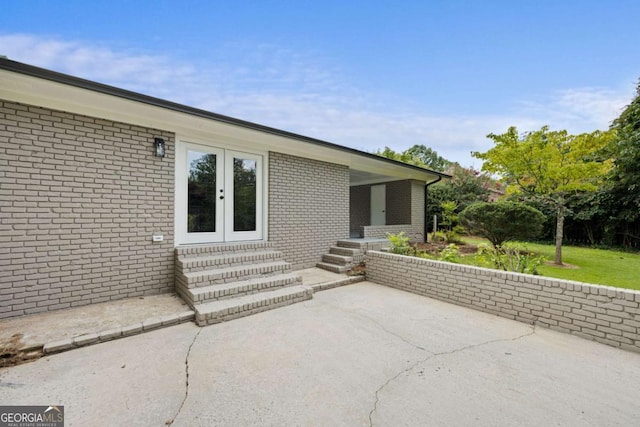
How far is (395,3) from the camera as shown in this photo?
7340 millimetres

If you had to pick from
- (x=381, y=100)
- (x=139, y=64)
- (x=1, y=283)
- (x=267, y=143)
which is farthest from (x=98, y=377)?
(x=381, y=100)

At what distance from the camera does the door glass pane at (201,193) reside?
5074mm

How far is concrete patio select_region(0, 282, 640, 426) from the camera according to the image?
6.41ft

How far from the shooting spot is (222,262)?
4727mm

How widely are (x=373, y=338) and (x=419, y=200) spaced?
26.4 feet

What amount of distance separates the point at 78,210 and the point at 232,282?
8.07ft

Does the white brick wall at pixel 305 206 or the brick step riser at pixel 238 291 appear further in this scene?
the white brick wall at pixel 305 206

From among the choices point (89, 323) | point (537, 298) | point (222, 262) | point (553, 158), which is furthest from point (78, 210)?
point (553, 158)

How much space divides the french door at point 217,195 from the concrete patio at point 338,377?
2.19 meters

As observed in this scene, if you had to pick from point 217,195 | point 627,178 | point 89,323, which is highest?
point 627,178

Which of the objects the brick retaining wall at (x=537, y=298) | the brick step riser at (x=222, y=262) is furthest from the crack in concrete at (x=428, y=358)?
the brick step riser at (x=222, y=262)

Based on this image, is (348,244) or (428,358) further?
(348,244)

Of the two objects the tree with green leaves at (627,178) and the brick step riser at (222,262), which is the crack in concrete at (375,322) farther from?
the tree with green leaves at (627,178)

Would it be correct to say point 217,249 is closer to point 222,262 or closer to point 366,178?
point 222,262
